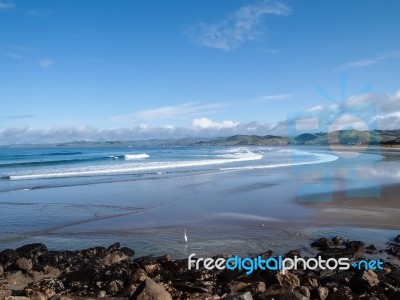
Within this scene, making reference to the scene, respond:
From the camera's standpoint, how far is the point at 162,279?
7391mm

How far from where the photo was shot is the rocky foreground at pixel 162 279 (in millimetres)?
6279

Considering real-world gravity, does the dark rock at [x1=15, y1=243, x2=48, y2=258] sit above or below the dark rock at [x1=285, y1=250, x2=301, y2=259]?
above

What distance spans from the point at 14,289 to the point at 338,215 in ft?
35.9

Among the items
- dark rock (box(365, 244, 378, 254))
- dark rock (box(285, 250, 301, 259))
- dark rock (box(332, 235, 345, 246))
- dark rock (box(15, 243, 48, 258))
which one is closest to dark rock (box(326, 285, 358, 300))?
dark rock (box(285, 250, 301, 259))

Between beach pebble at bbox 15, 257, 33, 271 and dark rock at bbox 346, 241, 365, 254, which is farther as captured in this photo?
dark rock at bbox 346, 241, 365, 254

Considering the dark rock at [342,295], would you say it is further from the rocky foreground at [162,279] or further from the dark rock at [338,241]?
the dark rock at [338,241]

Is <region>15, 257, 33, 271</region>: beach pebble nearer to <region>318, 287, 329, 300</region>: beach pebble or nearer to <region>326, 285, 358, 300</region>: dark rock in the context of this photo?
<region>318, 287, 329, 300</region>: beach pebble

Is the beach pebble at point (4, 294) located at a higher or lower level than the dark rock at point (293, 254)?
higher

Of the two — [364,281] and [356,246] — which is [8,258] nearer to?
[364,281]

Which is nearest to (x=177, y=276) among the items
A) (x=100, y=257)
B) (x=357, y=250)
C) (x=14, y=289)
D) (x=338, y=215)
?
(x=100, y=257)

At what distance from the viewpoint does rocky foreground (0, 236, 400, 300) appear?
247 inches

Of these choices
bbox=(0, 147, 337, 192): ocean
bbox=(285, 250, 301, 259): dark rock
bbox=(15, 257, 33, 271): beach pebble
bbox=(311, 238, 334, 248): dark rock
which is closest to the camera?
bbox=(15, 257, 33, 271): beach pebble

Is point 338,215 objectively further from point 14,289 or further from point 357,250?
point 14,289

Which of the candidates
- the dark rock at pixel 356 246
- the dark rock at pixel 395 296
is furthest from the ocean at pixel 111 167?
the dark rock at pixel 395 296
